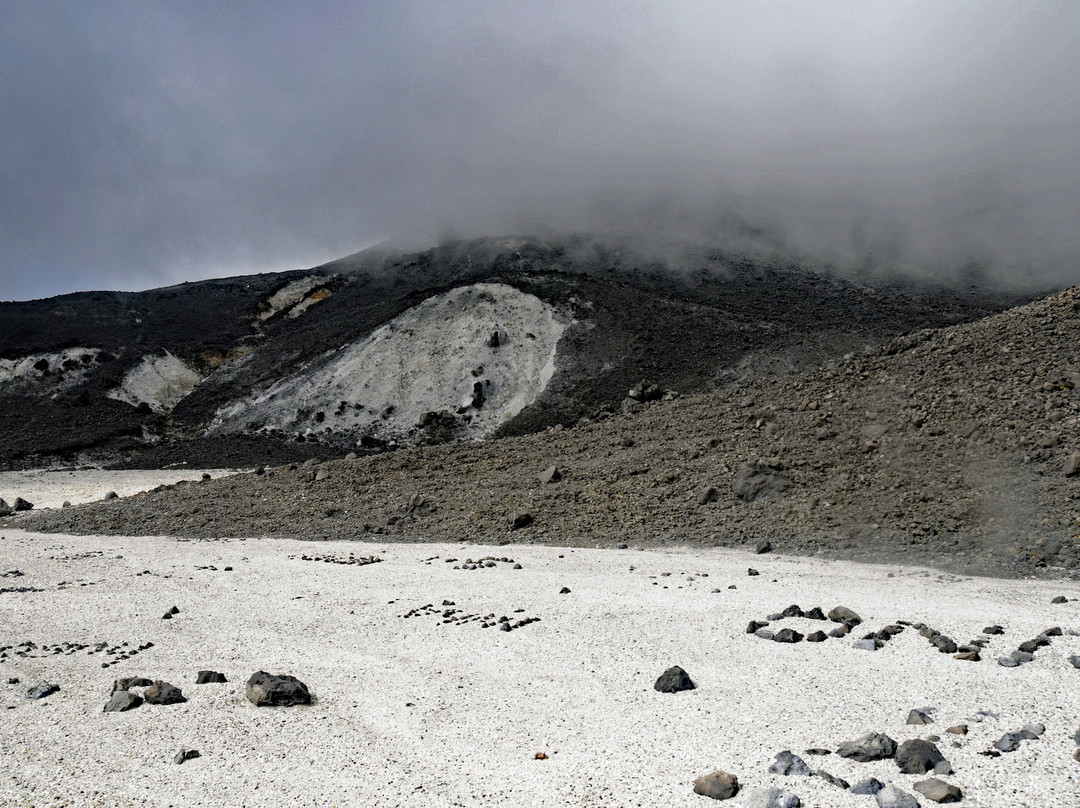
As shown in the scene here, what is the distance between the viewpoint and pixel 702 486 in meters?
13.3

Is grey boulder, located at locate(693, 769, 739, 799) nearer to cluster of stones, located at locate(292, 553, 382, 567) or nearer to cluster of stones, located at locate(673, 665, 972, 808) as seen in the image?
cluster of stones, located at locate(673, 665, 972, 808)

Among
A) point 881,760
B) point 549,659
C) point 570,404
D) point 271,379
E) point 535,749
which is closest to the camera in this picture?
point 881,760

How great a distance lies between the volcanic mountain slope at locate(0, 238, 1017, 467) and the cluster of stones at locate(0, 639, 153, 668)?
24.0 meters

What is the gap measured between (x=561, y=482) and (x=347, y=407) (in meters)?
21.5

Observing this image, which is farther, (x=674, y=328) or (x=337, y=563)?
(x=674, y=328)

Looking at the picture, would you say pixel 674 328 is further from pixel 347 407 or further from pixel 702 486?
pixel 702 486

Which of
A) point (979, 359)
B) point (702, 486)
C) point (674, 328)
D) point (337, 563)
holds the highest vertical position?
point (674, 328)

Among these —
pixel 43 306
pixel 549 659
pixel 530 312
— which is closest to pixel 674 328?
pixel 530 312

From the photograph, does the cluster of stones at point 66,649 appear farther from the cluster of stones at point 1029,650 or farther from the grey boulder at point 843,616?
the cluster of stones at point 1029,650

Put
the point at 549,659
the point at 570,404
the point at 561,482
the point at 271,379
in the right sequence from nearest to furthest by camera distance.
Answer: the point at 549,659 < the point at 561,482 < the point at 570,404 < the point at 271,379

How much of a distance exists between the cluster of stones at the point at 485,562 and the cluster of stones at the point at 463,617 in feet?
7.52

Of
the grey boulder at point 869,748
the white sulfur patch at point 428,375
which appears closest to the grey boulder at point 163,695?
the grey boulder at point 869,748

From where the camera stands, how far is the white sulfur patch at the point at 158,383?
137ft

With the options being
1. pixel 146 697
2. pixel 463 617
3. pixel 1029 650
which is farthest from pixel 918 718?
pixel 146 697
